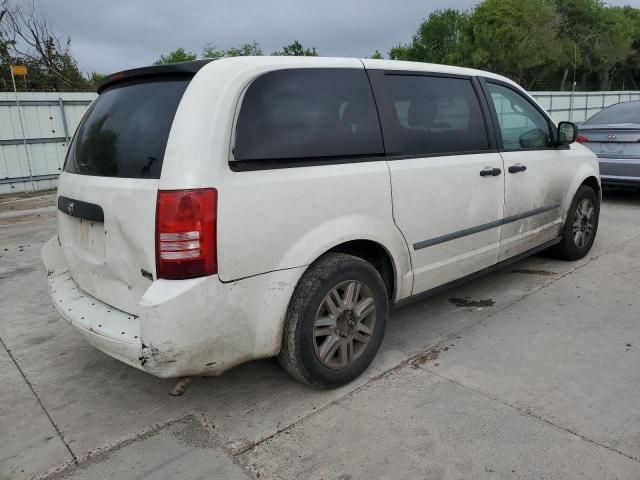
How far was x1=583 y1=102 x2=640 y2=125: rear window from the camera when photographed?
24.6 feet

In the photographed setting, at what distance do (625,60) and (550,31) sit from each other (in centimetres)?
1495

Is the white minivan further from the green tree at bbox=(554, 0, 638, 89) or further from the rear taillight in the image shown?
the green tree at bbox=(554, 0, 638, 89)

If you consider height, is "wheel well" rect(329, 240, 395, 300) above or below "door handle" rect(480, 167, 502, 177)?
below

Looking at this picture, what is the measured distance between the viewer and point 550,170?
14.3 feet

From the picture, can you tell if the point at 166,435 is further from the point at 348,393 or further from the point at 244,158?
the point at 244,158

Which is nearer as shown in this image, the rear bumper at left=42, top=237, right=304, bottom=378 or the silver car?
the rear bumper at left=42, top=237, right=304, bottom=378

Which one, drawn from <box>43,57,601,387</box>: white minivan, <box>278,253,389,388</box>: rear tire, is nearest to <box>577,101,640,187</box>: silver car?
<box>43,57,601,387</box>: white minivan

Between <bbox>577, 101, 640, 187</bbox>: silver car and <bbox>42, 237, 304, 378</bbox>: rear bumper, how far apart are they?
20.9 ft

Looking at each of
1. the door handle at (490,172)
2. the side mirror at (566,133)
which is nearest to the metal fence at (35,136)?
the side mirror at (566,133)

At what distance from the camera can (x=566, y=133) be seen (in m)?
4.47

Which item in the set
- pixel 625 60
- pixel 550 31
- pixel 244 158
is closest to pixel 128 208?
pixel 244 158

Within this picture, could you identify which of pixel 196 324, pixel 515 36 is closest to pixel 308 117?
pixel 196 324

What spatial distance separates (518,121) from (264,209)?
8.74 feet

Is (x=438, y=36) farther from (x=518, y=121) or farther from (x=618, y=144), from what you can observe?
(x=518, y=121)
